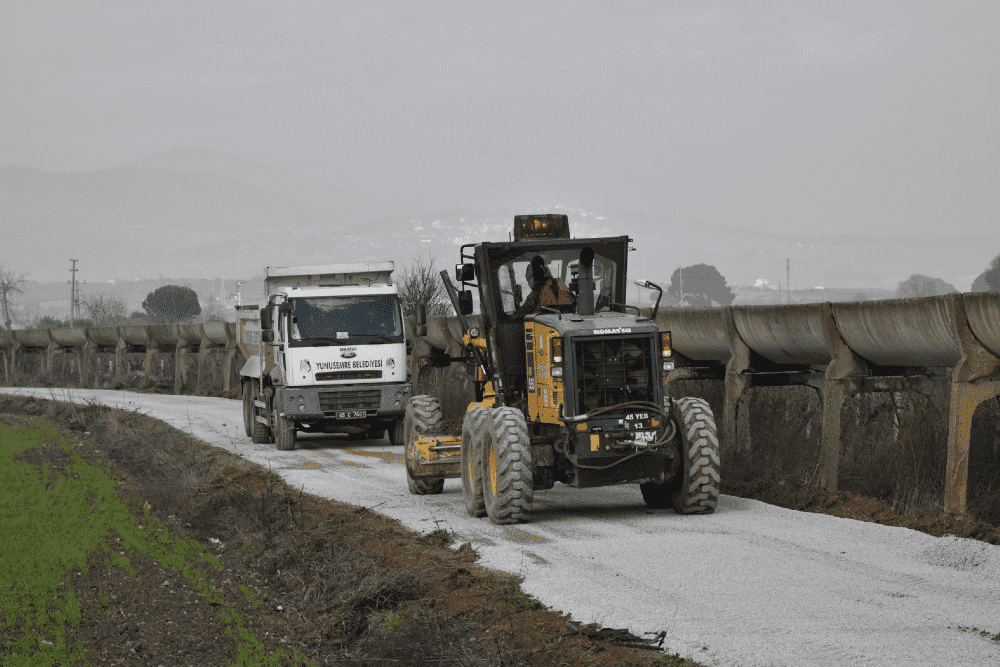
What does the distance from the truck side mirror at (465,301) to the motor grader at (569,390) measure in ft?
0.05

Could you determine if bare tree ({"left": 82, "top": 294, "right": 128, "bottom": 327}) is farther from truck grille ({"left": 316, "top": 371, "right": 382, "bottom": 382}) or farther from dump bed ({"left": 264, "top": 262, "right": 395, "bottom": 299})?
truck grille ({"left": 316, "top": 371, "right": 382, "bottom": 382})

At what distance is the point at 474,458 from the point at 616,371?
179 centimetres

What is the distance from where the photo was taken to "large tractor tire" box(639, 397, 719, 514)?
37.6 ft

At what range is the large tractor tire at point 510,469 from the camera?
11266 mm

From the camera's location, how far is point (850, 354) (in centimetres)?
1387

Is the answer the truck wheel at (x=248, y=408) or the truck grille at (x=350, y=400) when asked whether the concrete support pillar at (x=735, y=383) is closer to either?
the truck grille at (x=350, y=400)

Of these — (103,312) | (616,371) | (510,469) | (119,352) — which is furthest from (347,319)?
(103,312)

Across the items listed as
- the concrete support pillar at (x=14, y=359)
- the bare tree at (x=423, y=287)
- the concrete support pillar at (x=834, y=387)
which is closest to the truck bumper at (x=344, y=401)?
the concrete support pillar at (x=834, y=387)

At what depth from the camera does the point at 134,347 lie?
51.7 metres

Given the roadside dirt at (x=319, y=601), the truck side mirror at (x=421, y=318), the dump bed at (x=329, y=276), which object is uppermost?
the dump bed at (x=329, y=276)

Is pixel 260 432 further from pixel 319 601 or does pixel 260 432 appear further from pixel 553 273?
pixel 319 601

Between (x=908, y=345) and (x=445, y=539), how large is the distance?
560 cm

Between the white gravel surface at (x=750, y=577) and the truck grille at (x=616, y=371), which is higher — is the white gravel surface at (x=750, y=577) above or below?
below

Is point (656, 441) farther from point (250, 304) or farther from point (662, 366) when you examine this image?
point (250, 304)
